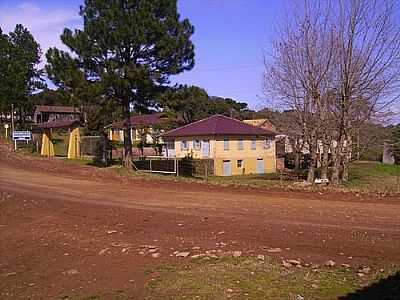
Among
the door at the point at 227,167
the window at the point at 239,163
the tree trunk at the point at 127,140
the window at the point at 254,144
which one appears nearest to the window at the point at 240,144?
the window at the point at 239,163

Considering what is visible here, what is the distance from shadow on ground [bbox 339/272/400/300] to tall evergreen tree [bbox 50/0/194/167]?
70.7 ft

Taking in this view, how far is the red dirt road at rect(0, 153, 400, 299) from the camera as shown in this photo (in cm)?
797

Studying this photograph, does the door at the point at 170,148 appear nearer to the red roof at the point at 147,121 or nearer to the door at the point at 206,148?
the door at the point at 206,148

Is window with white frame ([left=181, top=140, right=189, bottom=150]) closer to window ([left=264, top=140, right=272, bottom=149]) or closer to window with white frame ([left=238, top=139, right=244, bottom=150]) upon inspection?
window with white frame ([left=238, top=139, right=244, bottom=150])

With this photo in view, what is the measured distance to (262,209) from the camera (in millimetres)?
13375

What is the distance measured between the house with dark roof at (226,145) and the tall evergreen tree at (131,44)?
22.9 m

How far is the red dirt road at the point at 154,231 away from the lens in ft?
26.2

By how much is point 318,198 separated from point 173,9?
16.6m

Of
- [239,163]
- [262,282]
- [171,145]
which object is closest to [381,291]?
[262,282]

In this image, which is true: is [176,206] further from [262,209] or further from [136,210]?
[262,209]

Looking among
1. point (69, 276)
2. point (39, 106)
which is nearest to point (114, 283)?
point (69, 276)

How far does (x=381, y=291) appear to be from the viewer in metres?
6.29

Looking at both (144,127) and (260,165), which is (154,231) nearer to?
(260,165)

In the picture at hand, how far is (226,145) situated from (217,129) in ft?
6.64
